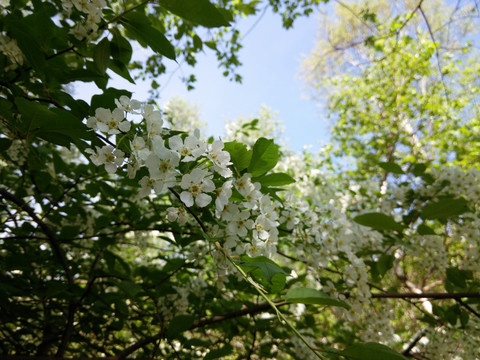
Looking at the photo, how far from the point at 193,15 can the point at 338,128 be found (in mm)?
7697

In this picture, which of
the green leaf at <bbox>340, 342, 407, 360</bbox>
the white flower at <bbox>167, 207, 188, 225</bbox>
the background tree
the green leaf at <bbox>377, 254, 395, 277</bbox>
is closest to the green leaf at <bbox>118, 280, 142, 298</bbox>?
the white flower at <bbox>167, 207, 188, 225</bbox>

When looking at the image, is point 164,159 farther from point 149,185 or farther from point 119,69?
point 119,69

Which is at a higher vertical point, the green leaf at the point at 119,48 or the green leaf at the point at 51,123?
the green leaf at the point at 119,48

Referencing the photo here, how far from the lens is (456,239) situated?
2.59 metres

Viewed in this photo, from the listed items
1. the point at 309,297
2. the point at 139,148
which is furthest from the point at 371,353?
the point at 139,148

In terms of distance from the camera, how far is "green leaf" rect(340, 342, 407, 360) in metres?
0.68

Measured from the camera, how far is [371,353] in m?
0.70

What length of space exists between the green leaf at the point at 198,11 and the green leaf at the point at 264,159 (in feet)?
1.29

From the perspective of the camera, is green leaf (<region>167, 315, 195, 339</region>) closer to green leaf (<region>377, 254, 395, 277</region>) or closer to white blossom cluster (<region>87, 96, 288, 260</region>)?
white blossom cluster (<region>87, 96, 288, 260</region>)

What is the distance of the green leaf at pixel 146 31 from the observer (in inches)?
40.5

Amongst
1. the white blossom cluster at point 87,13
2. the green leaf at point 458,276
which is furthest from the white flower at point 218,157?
the green leaf at point 458,276

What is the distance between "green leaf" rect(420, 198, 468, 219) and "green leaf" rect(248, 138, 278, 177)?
109 centimetres

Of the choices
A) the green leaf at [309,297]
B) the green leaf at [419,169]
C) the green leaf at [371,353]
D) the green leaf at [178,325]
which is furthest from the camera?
the green leaf at [419,169]

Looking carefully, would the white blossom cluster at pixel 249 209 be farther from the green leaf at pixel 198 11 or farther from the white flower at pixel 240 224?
the green leaf at pixel 198 11
